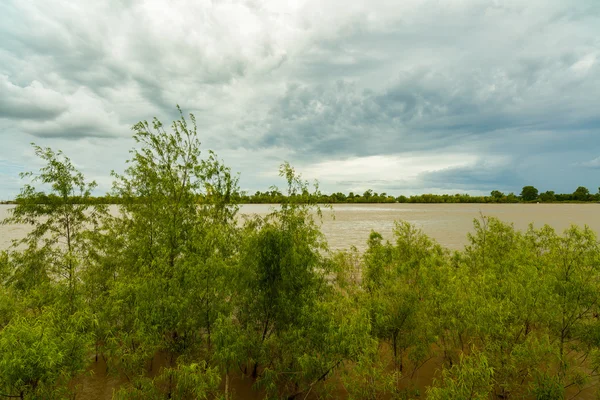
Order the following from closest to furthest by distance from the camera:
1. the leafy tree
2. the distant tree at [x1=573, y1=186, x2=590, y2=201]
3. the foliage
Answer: the leafy tree, the foliage, the distant tree at [x1=573, y1=186, x2=590, y2=201]

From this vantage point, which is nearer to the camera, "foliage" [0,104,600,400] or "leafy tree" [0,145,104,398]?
"leafy tree" [0,145,104,398]

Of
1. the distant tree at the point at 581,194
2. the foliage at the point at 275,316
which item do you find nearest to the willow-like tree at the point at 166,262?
the foliage at the point at 275,316

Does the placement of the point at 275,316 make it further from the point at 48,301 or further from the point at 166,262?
the point at 48,301

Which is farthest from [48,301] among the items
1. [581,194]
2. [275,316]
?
[581,194]

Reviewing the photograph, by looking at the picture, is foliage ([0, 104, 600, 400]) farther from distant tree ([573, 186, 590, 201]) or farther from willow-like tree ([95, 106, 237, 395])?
distant tree ([573, 186, 590, 201])

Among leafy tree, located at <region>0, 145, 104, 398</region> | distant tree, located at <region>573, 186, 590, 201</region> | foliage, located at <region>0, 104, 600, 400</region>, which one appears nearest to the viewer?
leafy tree, located at <region>0, 145, 104, 398</region>

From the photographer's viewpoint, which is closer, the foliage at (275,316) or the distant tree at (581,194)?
the foliage at (275,316)

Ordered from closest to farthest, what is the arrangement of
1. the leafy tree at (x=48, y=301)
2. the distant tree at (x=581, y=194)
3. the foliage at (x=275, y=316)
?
the leafy tree at (x=48, y=301)
the foliage at (x=275, y=316)
the distant tree at (x=581, y=194)

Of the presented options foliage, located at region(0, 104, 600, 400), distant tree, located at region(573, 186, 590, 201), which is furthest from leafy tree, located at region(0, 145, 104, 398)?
distant tree, located at region(573, 186, 590, 201)

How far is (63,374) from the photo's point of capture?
9.45 meters

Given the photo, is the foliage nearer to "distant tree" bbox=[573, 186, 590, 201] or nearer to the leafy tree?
the leafy tree

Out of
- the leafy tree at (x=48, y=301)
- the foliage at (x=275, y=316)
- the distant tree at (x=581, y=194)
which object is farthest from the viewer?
the distant tree at (x=581, y=194)

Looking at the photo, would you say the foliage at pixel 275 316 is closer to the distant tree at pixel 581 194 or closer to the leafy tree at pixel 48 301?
the leafy tree at pixel 48 301

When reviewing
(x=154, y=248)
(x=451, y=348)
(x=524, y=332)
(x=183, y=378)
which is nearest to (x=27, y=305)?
(x=154, y=248)
